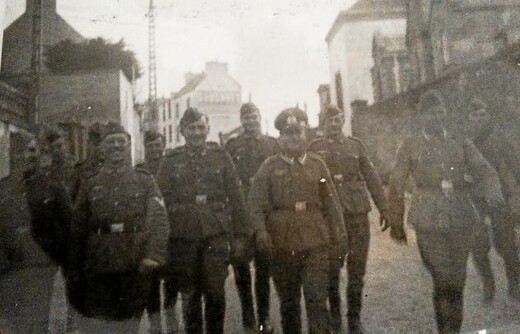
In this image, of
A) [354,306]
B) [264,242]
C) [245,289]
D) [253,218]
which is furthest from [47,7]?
[354,306]

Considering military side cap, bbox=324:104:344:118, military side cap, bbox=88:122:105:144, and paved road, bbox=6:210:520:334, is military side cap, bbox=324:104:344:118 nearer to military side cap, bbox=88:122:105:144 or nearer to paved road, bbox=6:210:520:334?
paved road, bbox=6:210:520:334

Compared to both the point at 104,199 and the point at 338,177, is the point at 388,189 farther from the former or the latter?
the point at 104,199

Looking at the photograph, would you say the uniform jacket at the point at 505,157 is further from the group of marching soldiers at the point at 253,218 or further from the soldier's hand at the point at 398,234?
the soldier's hand at the point at 398,234

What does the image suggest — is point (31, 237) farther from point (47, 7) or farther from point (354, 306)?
point (354, 306)

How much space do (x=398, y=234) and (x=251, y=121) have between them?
3.00ft

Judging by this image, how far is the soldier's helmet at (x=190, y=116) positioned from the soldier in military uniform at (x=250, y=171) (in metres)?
0.23

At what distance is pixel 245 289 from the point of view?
6.51 ft

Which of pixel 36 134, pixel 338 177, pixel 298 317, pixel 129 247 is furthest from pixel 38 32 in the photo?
pixel 298 317

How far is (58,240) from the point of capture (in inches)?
69.5

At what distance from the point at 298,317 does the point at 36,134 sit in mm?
1440

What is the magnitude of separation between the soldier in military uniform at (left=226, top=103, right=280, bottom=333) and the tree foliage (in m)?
0.62

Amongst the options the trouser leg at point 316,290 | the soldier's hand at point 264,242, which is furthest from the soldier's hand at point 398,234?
the soldier's hand at point 264,242

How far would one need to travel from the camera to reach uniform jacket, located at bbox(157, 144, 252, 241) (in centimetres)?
180

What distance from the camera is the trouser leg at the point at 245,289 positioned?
6.40 feet
